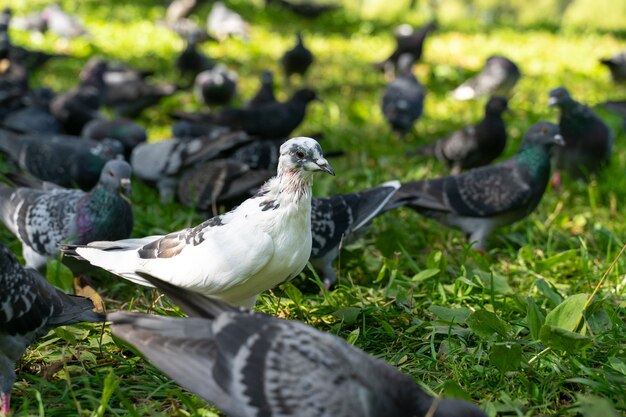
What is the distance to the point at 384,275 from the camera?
4.75 meters

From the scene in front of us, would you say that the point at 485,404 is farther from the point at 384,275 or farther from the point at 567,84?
the point at 567,84

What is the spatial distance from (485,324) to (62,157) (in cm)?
424

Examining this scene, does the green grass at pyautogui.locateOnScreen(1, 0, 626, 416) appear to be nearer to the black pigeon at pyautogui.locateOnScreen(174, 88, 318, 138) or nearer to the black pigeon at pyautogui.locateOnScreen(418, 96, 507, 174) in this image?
the black pigeon at pyautogui.locateOnScreen(418, 96, 507, 174)

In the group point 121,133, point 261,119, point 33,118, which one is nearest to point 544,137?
point 261,119

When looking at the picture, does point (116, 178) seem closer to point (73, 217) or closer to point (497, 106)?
point (73, 217)

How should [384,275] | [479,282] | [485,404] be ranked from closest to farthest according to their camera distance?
1. [485,404]
2. [479,282]
3. [384,275]

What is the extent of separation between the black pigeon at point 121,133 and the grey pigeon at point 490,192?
3131 millimetres

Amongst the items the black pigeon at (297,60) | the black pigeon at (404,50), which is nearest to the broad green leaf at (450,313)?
the black pigeon at (297,60)

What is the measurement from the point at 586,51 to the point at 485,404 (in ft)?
39.3

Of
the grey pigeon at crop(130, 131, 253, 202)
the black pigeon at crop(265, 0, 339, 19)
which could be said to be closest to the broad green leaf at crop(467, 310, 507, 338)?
the grey pigeon at crop(130, 131, 253, 202)

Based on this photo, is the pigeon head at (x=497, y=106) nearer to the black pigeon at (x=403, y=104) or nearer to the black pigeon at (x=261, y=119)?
the black pigeon at (x=403, y=104)

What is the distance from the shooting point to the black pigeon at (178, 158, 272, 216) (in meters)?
5.75

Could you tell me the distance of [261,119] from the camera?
7855 mm

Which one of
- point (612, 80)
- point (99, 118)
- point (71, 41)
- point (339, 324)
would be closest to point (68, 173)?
point (99, 118)
